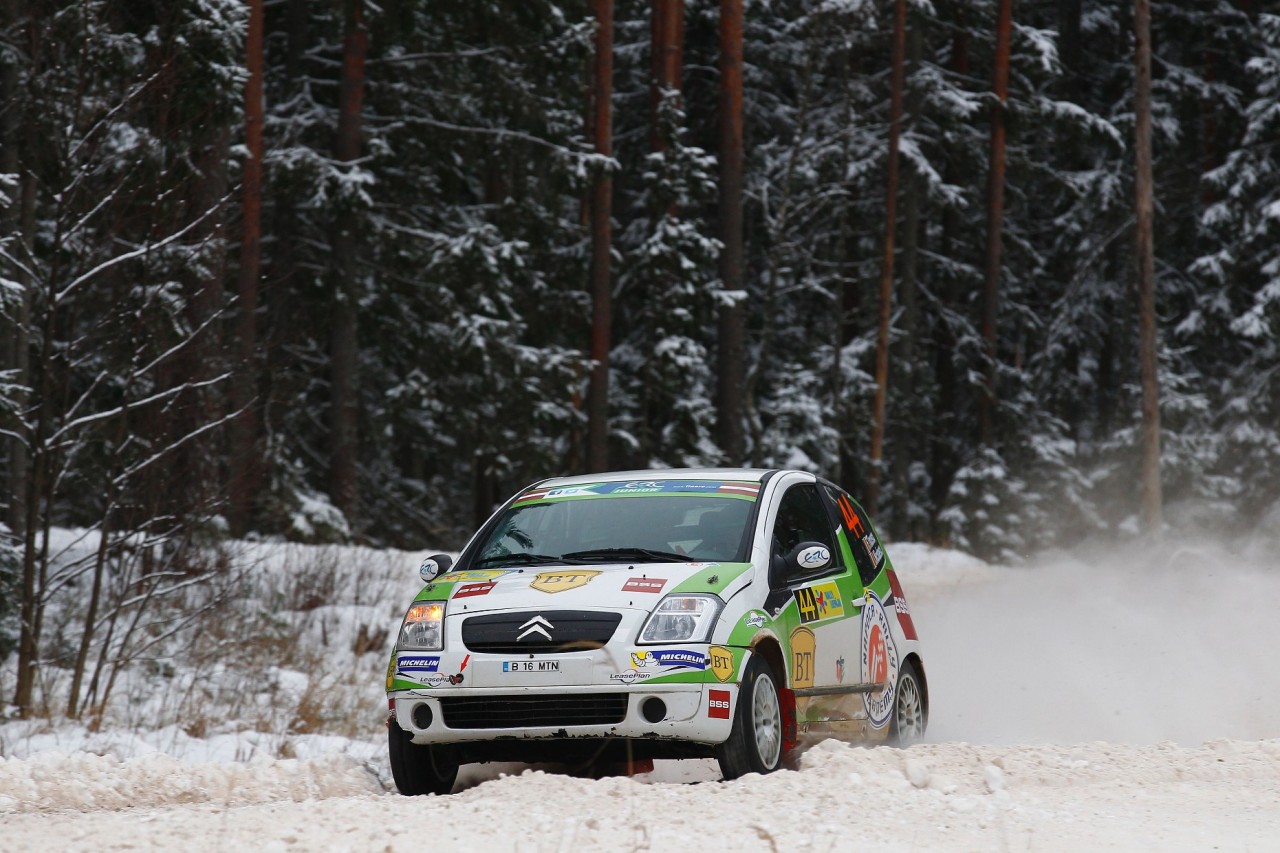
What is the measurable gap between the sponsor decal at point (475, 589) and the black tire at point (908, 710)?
2.85 metres

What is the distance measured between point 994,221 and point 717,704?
102ft

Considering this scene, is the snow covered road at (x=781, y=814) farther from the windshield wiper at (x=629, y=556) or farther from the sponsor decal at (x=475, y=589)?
the windshield wiper at (x=629, y=556)

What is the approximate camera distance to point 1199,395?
123 ft

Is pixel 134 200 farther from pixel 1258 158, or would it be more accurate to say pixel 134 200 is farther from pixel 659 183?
pixel 1258 158

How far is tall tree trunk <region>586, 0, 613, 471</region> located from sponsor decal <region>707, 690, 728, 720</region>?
19.8m

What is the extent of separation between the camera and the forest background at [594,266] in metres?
11.7

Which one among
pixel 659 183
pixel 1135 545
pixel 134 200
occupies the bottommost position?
pixel 1135 545

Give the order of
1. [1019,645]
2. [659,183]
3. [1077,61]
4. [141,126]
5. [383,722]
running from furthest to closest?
[1077,61] → [659,183] → [1019,645] → [141,126] → [383,722]

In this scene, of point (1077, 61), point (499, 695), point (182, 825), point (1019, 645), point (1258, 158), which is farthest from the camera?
point (1077, 61)

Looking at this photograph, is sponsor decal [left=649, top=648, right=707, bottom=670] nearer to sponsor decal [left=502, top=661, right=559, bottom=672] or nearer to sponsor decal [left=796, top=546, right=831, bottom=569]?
sponsor decal [left=502, top=661, right=559, bottom=672]

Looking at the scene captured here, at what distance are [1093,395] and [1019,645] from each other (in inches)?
1169

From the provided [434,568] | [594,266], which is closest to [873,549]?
[434,568]

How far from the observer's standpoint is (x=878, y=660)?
29.6 feet

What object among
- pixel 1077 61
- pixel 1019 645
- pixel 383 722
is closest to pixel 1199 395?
pixel 1077 61
